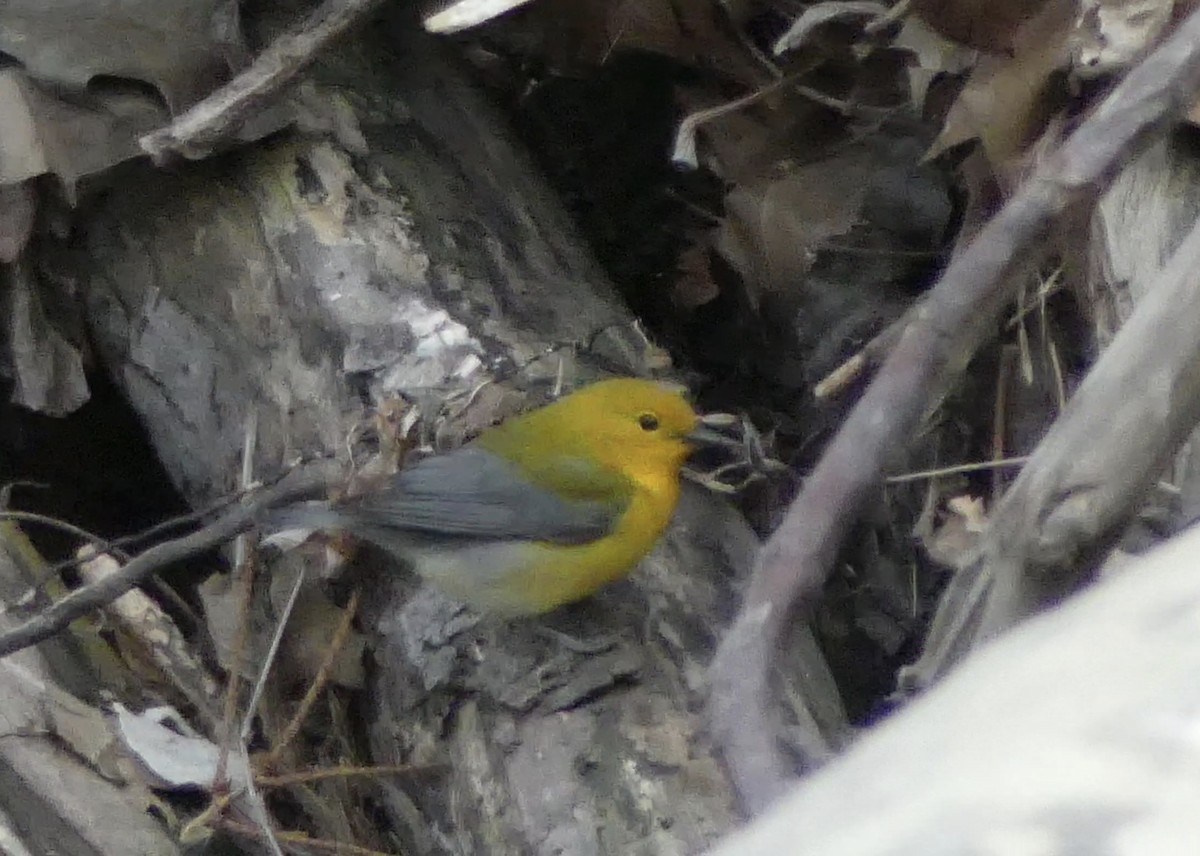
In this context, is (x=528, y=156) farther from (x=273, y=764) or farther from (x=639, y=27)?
(x=273, y=764)

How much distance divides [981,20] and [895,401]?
2.13m

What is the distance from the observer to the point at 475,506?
3408mm

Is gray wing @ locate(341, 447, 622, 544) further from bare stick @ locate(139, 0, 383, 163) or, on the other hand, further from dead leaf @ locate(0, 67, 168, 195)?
dead leaf @ locate(0, 67, 168, 195)

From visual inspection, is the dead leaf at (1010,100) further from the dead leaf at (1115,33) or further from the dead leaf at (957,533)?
the dead leaf at (957,533)

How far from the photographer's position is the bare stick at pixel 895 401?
103cm

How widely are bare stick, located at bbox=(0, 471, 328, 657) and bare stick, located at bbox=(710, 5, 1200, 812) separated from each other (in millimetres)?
1811

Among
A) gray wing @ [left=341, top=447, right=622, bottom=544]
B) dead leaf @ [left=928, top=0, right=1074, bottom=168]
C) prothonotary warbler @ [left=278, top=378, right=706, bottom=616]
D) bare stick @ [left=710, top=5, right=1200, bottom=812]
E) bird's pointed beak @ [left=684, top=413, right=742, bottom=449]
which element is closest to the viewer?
bare stick @ [left=710, top=5, right=1200, bottom=812]

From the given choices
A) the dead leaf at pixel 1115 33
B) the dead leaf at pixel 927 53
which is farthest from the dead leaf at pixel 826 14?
the dead leaf at pixel 1115 33

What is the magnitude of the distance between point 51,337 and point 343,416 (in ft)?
2.86

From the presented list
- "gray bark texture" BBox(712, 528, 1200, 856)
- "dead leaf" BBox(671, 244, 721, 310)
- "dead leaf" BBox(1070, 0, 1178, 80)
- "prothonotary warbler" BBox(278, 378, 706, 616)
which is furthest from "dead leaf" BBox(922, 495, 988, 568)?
"gray bark texture" BBox(712, 528, 1200, 856)

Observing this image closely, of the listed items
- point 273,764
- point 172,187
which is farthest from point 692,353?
point 273,764

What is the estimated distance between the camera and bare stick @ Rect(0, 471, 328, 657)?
265 centimetres

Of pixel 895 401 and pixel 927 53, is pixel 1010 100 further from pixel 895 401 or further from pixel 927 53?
pixel 895 401

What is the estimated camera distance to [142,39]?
10.6 feet
